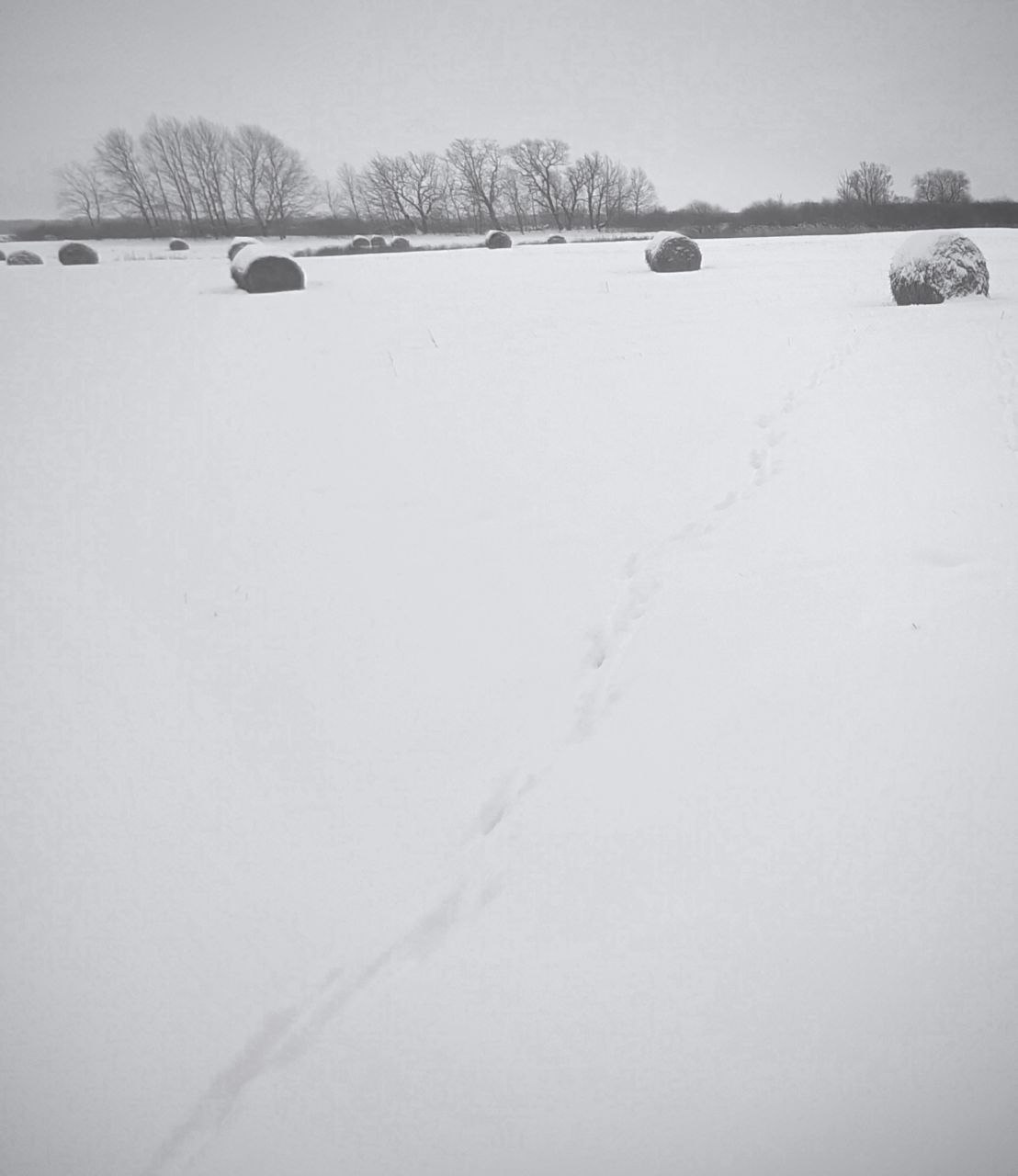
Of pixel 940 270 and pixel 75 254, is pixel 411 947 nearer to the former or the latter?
pixel 940 270

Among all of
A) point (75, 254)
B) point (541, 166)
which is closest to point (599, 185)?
point (541, 166)

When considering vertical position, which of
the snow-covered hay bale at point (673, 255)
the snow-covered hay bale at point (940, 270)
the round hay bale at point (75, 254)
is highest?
the round hay bale at point (75, 254)

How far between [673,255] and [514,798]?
14775 millimetres

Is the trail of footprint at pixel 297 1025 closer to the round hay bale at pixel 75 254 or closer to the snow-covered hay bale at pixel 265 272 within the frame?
the snow-covered hay bale at pixel 265 272

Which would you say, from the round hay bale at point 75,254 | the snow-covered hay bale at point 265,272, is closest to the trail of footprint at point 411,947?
the snow-covered hay bale at point 265,272

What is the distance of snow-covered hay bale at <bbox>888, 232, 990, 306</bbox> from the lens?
8.23 meters

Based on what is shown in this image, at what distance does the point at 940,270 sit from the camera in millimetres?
8211

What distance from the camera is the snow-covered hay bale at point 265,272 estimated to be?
36.1ft

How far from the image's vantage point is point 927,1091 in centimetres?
115

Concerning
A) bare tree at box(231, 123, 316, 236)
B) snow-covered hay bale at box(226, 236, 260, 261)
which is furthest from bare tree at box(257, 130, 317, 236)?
snow-covered hay bale at box(226, 236, 260, 261)

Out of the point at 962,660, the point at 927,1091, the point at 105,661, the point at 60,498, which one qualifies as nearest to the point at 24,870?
the point at 105,661

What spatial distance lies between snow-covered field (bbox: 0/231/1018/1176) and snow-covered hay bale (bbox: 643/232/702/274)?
35.7 feet

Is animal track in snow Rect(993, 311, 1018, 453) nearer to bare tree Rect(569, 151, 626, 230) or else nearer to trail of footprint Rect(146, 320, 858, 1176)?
trail of footprint Rect(146, 320, 858, 1176)

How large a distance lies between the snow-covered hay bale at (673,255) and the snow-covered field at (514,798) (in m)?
10.9
